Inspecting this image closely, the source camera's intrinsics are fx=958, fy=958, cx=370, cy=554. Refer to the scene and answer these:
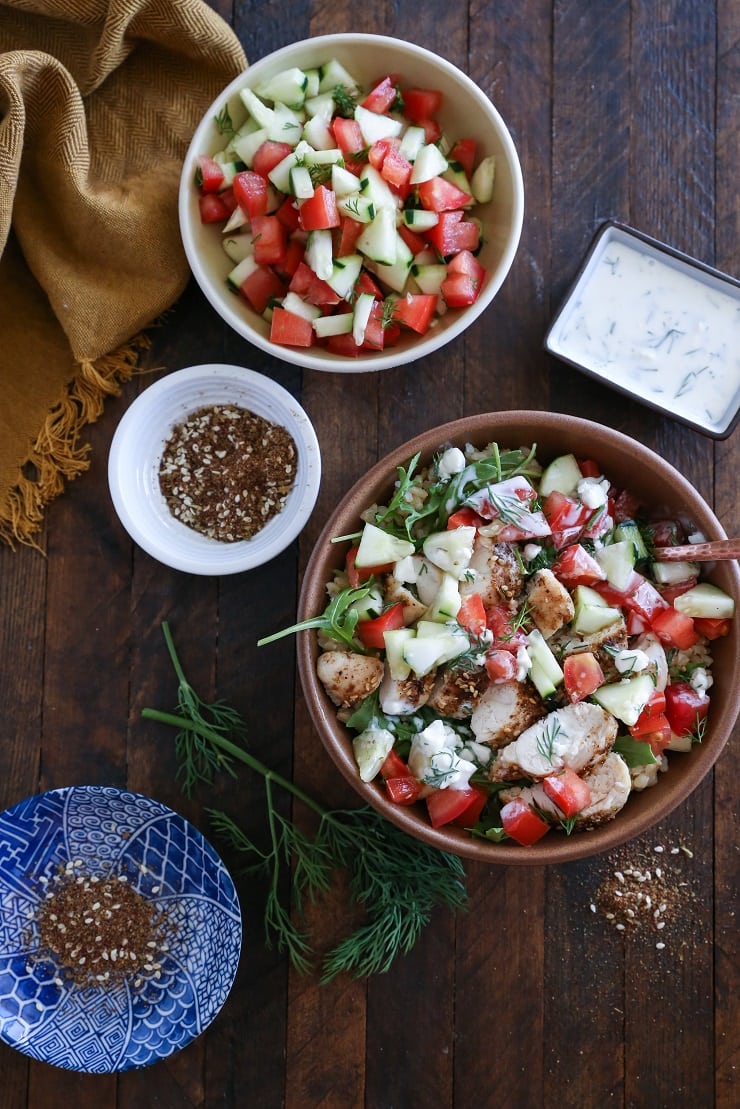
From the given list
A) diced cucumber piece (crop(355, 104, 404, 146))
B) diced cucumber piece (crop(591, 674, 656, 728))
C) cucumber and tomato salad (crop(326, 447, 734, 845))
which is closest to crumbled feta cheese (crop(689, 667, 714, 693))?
cucumber and tomato salad (crop(326, 447, 734, 845))

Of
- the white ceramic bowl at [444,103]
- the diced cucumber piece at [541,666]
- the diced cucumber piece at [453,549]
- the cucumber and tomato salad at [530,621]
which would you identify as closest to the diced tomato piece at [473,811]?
the cucumber and tomato salad at [530,621]

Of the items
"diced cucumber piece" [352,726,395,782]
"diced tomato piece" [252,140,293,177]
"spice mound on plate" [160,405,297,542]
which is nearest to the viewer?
"diced cucumber piece" [352,726,395,782]

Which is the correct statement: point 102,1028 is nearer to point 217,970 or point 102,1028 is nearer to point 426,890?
point 217,970

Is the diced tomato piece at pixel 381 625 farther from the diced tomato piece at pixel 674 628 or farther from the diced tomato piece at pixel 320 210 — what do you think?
the diced tomato piece at pixel 320 210

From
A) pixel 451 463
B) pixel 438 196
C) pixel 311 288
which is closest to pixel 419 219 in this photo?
pixel 438 196

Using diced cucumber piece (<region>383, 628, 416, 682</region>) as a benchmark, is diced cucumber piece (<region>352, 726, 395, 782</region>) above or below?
below

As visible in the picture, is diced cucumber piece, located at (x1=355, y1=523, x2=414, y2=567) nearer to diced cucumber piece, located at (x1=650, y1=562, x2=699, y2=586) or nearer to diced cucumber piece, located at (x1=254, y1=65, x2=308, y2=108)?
diced cucumber piece, located at (x1=650, y1=562, x2=699, y2=586)

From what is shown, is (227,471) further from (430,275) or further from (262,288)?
(430,275)
